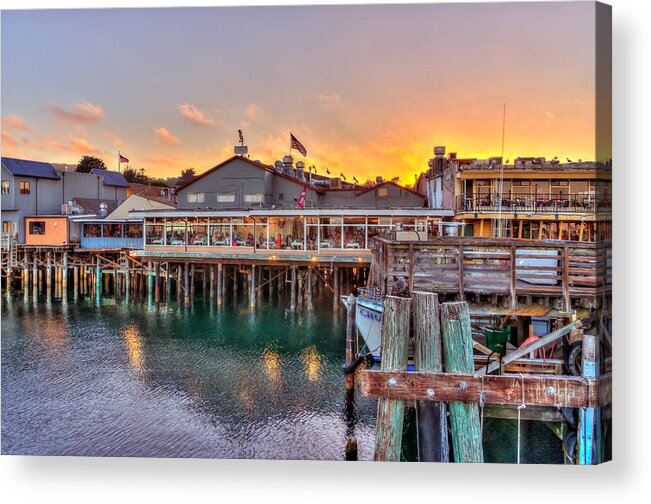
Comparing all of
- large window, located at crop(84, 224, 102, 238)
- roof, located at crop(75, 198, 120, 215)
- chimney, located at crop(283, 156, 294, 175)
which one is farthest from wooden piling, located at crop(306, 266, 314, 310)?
roof, located at crop(75, 198, 120, 215)

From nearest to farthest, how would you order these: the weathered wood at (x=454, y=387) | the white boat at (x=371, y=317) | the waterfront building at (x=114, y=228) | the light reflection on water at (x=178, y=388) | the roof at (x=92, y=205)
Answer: the weathered wood at (x=454, y=387), the light reflection on water at (x=178, y=388), the white boat at (x=371, y=317), the waterfront building at (x=114, y=228), the roof at (x=92, y=205)

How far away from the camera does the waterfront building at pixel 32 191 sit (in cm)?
2403

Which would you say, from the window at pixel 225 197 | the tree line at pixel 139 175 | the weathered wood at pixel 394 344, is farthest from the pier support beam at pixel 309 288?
the tree line at pixel 139 175

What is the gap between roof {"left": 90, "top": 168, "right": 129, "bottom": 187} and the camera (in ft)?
98.6

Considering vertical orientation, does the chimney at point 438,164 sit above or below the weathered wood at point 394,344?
above

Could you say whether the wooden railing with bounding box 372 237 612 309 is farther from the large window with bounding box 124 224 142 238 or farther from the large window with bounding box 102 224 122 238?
the large window with bounding box 102 224 122 238

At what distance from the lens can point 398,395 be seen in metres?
5.82

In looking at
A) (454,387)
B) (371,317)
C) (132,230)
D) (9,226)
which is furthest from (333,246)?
(9,226)

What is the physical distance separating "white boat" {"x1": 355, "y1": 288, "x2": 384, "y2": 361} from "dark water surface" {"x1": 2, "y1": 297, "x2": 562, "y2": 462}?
40.5 inches

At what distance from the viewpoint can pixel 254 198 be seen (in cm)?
2397

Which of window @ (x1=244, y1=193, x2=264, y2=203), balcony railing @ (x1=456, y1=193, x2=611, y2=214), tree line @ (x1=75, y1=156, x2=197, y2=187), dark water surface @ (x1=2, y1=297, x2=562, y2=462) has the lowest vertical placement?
dark water surface @ (x1=2, y1=297, x2=562, y2=462)

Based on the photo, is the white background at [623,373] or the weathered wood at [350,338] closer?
the white background at [623,373]

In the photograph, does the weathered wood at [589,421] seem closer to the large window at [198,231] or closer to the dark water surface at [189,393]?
the dark water surface at [189,393]

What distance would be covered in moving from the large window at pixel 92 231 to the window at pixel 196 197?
4.26 meters
